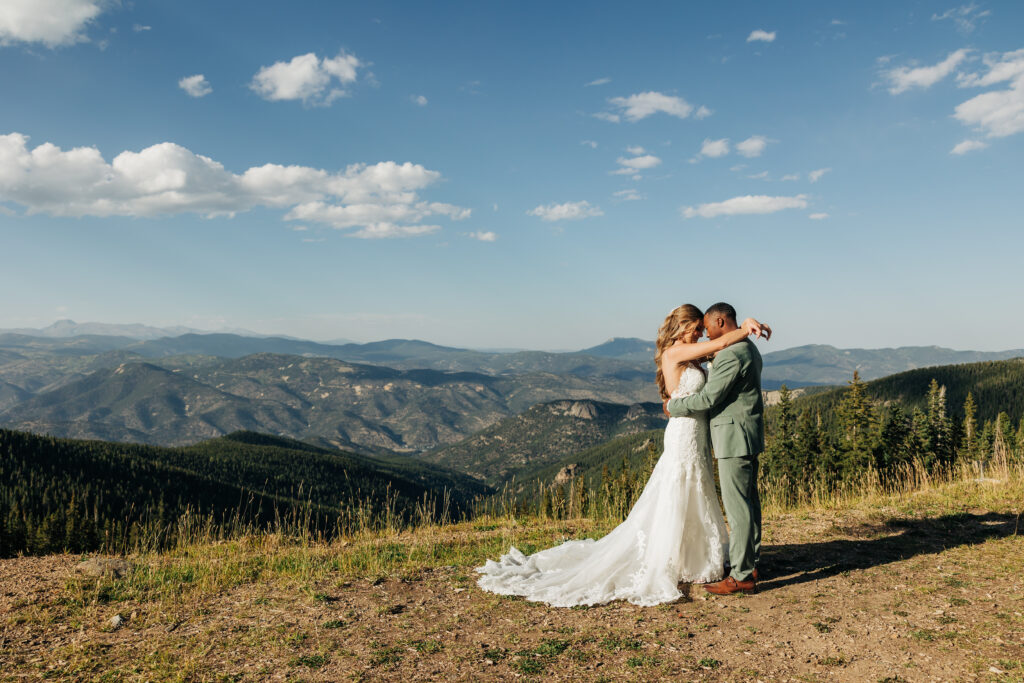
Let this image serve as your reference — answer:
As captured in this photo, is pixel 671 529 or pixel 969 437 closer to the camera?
pixel 671 529

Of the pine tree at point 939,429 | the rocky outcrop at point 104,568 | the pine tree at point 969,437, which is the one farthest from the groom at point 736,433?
the pine tree at point 939,429

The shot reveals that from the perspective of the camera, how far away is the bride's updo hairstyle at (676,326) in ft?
24.7

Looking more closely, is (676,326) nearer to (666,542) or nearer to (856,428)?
(666,542)

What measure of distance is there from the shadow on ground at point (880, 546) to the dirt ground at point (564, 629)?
58 millimetres

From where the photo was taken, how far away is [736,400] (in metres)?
7.18

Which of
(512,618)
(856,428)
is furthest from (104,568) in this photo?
(856,428)

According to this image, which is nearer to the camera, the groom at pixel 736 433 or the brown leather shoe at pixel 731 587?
the groom at pixel 736 433

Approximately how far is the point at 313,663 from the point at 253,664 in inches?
27.1

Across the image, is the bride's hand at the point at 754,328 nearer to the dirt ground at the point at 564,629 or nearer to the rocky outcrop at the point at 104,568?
the dirt ground at the point at 564,629

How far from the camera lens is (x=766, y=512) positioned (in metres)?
12.1

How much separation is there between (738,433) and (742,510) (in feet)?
3.47

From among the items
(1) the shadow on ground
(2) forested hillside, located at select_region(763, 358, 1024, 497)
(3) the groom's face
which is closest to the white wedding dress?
(3) the groom's face

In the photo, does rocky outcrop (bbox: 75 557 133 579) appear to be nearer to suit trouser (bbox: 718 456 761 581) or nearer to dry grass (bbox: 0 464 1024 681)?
dry grass (bbox: 0 464 1024 681)

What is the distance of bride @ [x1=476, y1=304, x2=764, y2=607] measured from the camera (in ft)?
24.2
